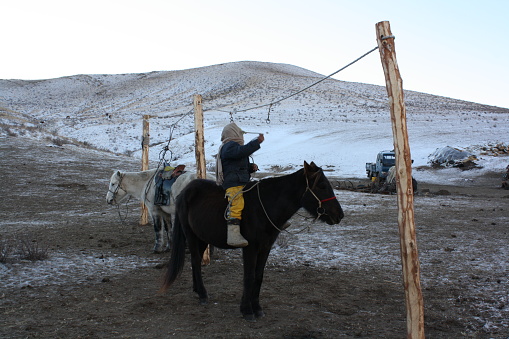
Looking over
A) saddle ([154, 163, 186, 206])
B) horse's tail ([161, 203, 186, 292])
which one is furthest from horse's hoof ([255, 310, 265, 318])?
saddle ([154, 163, 186, 206])

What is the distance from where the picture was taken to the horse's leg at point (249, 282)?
555 centimetres

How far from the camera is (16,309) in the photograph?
5.91 metres

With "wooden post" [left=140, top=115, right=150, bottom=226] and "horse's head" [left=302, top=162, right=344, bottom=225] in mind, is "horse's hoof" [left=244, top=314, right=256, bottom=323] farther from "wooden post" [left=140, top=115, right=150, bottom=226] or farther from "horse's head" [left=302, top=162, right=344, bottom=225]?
"wooden post" [left=140, top=115, right=150, bottom=226]

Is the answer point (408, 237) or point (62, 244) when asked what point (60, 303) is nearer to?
point (62, 244)

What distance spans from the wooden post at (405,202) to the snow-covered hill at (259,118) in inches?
263

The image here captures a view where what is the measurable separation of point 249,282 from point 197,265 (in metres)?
1.14

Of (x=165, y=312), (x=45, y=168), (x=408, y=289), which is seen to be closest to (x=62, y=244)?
(x=165, y=312)

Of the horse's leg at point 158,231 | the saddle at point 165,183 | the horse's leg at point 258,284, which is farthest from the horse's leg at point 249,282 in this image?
the horse's leg at point 158,231

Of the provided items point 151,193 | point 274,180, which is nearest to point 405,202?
point 274,180

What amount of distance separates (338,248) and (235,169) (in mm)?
4564

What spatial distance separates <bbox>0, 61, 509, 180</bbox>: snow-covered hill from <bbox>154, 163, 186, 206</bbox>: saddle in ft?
5.85

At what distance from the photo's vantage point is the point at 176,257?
6500 millimetres

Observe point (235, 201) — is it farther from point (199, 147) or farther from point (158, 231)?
point (158, 231)

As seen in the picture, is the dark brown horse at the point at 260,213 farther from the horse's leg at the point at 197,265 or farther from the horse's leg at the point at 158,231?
the horse's leg at the point at 158,231
